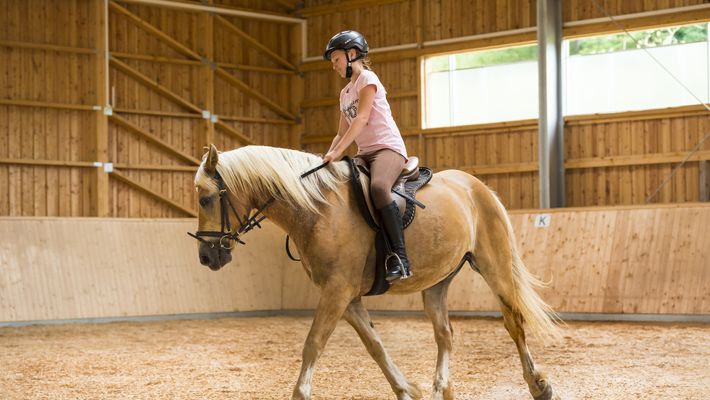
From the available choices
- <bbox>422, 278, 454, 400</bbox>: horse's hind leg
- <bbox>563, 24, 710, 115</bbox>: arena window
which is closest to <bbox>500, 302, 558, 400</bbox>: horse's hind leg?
<bbox>422, 278, 454, 400</bbox>: horse's hind leg

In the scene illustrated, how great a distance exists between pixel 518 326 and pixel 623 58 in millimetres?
12631

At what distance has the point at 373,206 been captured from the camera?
18.8 ft

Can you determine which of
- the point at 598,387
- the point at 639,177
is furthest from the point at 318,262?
the point at 639,177

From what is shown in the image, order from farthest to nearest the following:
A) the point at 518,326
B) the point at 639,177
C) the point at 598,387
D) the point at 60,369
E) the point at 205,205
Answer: the point at 639,177 → the point at 60,369 → the point at 598,387 → the point at 518,326 → the point at 205,205

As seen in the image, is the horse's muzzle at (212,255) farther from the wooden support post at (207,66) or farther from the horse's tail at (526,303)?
the wooden support post at (207,66)

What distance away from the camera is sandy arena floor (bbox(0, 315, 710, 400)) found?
736 centimetres

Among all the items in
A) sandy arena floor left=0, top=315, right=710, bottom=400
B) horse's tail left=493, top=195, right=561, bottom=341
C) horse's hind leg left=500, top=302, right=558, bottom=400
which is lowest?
sandy arena floor left=0, top=315, right=710, bottom=400

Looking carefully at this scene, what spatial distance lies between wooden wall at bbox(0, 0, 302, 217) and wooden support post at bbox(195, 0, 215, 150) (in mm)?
24

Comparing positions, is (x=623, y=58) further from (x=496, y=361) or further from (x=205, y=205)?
(x=205, y=205)

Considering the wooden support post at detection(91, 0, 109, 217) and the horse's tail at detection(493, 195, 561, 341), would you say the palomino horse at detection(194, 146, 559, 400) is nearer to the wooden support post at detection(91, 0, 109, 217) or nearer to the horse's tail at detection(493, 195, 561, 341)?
the horse's tail at detection(493, 195, 561, 341)

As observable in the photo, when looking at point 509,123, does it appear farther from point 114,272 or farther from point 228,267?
point 114,272

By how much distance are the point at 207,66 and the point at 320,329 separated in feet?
54.0

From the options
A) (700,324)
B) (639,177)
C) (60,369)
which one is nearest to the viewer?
(60,369)

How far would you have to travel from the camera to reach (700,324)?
1251 centimetres
